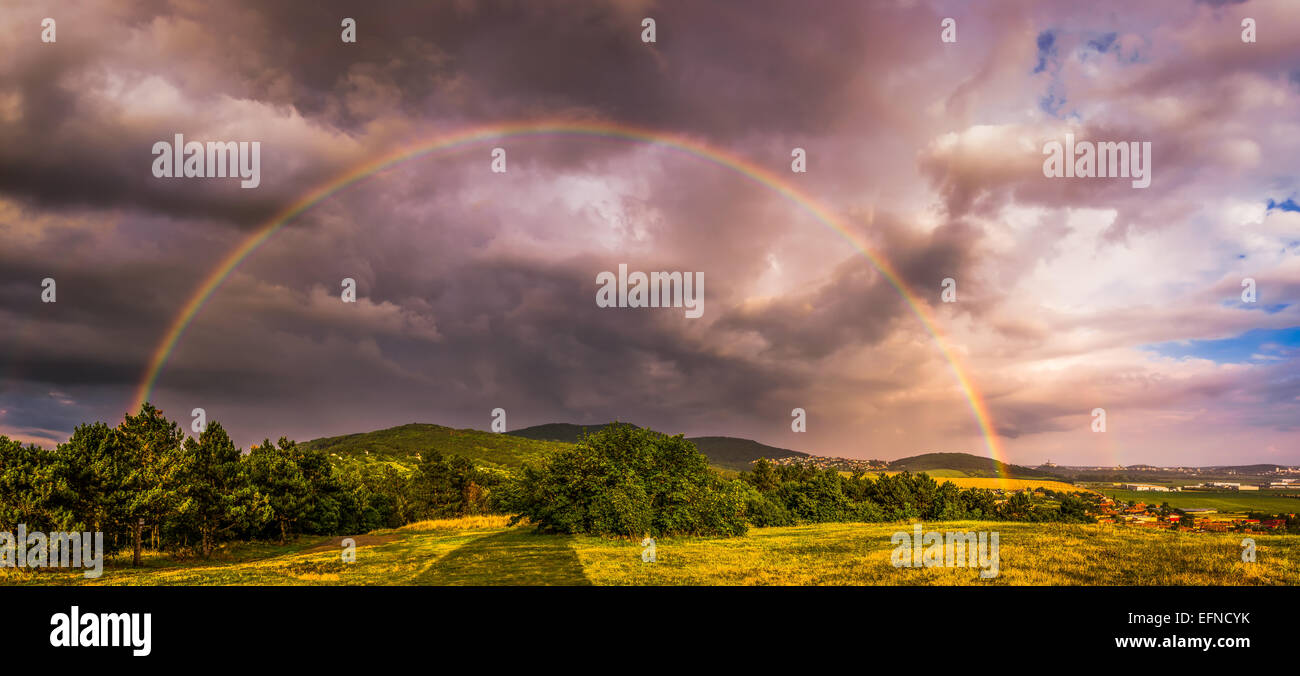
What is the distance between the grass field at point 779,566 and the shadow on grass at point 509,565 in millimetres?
75

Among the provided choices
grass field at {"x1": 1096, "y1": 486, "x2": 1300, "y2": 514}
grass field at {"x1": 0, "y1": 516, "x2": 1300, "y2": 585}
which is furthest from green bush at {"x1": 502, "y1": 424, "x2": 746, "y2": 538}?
grass field at {"x1": 1096, "y1": 486, "x2": 1300, "y2": 514}

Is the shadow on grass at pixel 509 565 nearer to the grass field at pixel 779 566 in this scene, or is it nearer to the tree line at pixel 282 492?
the grass field at pixel 779 566

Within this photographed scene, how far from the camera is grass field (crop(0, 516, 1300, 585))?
77.6 feet

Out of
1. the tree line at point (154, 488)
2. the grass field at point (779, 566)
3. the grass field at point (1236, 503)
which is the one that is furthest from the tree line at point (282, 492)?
the grass field at point (1236, 503)

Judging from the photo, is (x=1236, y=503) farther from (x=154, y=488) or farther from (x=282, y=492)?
(x=154, y=488)

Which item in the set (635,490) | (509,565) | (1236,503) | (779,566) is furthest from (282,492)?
(1236,503)

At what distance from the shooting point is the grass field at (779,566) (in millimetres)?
23656

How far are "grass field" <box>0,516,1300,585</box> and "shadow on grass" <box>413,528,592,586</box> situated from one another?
75 millimetres

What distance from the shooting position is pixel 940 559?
1121 inches

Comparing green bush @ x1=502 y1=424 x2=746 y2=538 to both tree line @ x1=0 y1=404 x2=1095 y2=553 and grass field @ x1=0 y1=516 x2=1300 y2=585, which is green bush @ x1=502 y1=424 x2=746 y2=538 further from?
grass field @ x1=0 y1=516 x2=1300 y2=585
